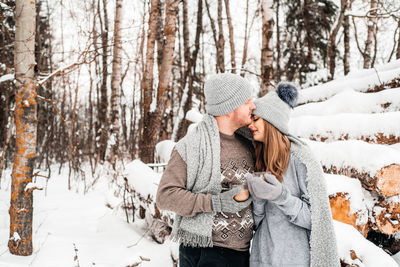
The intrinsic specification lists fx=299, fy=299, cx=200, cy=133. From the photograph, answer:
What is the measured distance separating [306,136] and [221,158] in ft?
11.0

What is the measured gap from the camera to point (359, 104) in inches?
194

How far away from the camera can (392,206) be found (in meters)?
3.10

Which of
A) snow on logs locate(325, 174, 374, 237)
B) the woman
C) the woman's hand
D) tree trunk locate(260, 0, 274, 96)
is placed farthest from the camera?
tree trunk locate(260, 0, 274, 96)

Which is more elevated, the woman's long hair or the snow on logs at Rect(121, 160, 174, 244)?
the woman's long hair

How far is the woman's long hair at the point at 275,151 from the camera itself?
1731mm

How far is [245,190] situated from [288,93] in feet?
2.22

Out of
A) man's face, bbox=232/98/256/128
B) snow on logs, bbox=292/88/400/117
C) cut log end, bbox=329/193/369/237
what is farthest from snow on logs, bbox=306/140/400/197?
man's face, bbox=232/98/256/128

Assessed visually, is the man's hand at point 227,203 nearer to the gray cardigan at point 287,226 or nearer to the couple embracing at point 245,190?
the couple embracing at point 245,190

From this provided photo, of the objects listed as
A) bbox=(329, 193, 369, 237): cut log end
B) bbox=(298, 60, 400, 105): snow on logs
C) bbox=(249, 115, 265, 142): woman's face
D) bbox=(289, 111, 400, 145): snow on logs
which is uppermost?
bbox=(298, 60, 400, 105): snow on logs

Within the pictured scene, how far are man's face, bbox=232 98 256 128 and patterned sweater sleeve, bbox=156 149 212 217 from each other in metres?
0.43

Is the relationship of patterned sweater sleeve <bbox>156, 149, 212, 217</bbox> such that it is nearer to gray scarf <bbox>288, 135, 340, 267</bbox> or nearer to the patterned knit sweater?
the patterned knit sweater

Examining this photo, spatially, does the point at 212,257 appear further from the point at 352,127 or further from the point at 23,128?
the point at 352,127

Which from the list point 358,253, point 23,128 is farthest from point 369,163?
point 23,128

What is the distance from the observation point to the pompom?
6.04 ft
